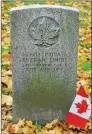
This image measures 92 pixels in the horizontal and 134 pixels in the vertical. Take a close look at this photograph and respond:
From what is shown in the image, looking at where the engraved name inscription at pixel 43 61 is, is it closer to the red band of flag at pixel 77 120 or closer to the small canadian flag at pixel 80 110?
the small canadian flag at pixel 80 110

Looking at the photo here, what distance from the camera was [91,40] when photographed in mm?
9320

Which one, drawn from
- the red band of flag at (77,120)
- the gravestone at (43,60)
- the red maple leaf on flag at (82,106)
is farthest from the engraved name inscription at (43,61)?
the red band of flag at (77,120)

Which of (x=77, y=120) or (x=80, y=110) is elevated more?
(x=80, y=110)

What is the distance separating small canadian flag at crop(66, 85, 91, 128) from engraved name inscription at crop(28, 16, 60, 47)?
741 mm

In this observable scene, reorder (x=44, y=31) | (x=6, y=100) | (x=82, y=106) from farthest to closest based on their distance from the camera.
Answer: (x=6, y=100)
(x=82, y=106)
(x=44, y=31)

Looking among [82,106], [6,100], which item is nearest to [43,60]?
[82,106]

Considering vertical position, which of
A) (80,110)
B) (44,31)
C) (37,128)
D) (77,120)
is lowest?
(37,128)

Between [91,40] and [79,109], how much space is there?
3884 millimetres

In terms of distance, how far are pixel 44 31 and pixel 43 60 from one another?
0.36m

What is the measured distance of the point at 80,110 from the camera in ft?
18.5

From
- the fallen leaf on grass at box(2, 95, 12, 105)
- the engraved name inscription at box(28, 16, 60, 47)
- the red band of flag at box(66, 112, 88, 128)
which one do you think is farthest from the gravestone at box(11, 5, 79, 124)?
the fallen leaf on grass at box(2, 95, 12, 105)

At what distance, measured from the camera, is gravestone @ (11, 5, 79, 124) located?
5305mm

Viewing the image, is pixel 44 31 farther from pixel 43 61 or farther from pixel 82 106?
pixel 82 106

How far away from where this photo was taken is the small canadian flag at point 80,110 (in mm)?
5617
